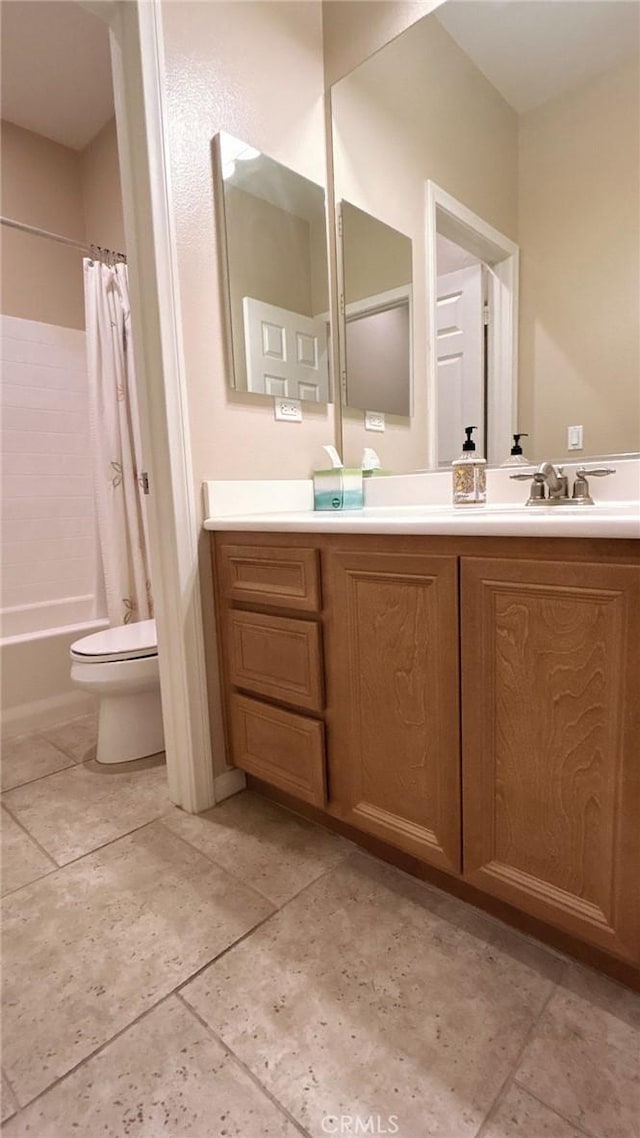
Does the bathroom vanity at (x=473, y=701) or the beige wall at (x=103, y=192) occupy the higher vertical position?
the beige wall at (x=103, y=192)

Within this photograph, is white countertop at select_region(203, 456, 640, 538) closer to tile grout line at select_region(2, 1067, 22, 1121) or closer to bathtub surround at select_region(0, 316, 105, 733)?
tile grout line at select_region(2, 1067, 22, 1121)

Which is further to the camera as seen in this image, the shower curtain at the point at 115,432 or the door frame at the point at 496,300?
the shower curtain at the point at 115,432

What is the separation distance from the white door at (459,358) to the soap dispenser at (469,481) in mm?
124

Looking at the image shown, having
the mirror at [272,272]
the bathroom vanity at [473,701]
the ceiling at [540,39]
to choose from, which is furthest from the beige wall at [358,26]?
the bathroom vanity at [473,701]

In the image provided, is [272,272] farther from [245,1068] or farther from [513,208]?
A: [245,1068]

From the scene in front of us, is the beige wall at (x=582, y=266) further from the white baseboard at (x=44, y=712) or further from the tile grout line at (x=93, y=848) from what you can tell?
the white baseboard at (x=44, y=712)

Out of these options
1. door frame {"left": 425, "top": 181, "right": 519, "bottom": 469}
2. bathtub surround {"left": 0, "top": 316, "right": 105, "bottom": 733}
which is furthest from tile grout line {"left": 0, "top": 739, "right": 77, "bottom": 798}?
door frame {"left": 425, "top": 181, "right": 519, "bottom": 469}

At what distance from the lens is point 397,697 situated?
107 centimetres

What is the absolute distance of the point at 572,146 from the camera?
124cm

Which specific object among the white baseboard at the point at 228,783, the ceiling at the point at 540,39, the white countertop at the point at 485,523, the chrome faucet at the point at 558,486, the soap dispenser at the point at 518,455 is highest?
the ceiling at the point at 540,39

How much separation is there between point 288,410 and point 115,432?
2.89ft

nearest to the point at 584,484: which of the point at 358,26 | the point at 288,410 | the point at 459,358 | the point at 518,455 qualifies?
the point at 518,455

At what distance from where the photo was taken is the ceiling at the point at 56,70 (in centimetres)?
188

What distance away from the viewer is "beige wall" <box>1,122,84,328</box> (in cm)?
243
